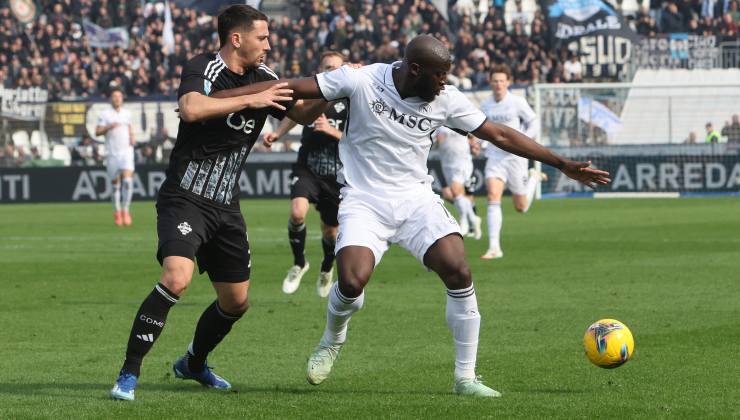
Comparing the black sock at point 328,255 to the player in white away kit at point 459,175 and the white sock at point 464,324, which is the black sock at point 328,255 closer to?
the white sock at point 464,324

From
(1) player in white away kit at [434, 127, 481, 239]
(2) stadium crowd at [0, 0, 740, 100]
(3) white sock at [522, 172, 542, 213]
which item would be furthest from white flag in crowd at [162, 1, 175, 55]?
(3) white sock at [522, 172, 542, 213]

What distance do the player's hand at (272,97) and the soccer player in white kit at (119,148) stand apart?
1966 centimetres

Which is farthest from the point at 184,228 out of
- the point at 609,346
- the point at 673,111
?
the point at 673,111

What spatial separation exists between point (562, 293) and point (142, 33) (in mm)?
33065

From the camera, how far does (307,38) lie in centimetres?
4159

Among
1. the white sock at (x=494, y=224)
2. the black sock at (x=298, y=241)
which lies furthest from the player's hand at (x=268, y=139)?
the white sock at (x=494, y=224)

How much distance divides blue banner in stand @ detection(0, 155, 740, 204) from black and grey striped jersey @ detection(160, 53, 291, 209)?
26.5 m

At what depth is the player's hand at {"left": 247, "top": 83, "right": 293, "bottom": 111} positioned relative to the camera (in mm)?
7246

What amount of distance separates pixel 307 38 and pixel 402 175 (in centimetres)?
3424

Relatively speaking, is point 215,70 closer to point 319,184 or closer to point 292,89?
point 292,89

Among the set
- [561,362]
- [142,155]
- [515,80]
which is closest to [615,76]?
[515,80]

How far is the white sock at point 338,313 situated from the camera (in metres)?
7.62

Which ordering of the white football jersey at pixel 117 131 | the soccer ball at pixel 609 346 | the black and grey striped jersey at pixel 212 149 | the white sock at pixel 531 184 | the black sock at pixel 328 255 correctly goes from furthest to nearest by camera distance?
1. the white football jersey at pixel 117 131
2. the white sock at pixel 531 184
3. the black sock at pixel 328 255
4. the soccer ball at pixel 609 346
5. the black and grey striped jersey at pixel 212 149

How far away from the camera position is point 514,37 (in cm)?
3984
